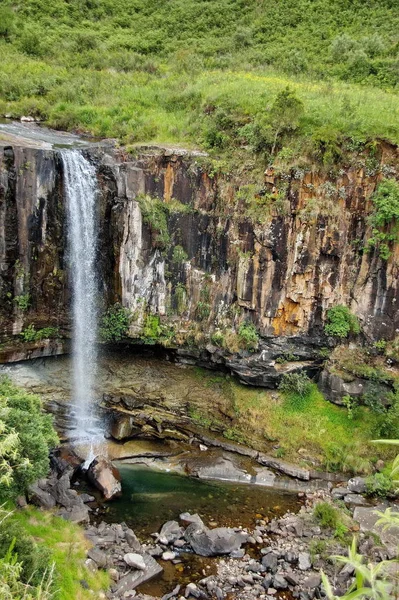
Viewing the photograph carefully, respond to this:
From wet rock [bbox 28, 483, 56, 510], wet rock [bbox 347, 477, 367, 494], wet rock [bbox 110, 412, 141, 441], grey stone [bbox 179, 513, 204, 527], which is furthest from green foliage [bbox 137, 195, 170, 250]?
wet rock [bbox 347, 477, 367, 494]

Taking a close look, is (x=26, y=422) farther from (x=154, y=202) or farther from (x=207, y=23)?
(x=207, y=23)

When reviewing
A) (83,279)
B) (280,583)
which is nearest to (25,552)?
(280,583)

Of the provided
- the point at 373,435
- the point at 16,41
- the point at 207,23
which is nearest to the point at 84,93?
the point at 16,41

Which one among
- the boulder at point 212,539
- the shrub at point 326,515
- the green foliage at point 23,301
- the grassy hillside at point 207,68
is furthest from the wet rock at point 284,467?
the grassy hillside at point 207,68

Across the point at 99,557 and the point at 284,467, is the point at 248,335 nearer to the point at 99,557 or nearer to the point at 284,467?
the point at 284,467

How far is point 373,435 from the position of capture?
1864cm

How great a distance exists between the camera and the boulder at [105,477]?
647 inches

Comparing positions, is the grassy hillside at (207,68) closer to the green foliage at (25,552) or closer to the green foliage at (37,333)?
the green foliage at (37,333)

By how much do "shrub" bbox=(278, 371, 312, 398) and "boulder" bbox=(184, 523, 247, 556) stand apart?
6.91m

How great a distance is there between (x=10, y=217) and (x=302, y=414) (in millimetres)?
14521

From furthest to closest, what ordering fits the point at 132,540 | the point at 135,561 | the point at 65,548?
1. the point at 132,540
2. the point at 135,561
3. the point at 65,548

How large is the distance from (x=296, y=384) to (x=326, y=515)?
19.2 ft

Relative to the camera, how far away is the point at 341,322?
19.7m

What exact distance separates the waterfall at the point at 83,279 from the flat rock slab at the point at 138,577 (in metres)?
6.49
